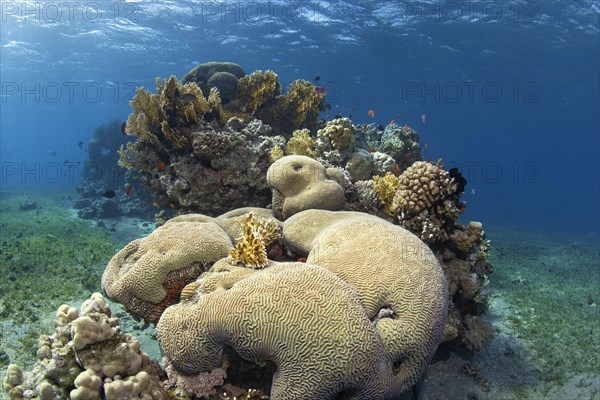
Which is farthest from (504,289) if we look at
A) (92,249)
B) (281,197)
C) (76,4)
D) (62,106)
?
(62,106)

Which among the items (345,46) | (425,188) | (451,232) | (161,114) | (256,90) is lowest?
(451,232)

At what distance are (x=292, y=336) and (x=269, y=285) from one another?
553 millimetres

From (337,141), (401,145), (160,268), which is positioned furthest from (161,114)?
(401,145)

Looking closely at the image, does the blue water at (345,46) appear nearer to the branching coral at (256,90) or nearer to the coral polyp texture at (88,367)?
the branching coral at (256,90)

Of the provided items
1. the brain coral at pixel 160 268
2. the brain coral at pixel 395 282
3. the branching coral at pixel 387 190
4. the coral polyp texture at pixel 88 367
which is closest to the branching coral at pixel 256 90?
the branching coral at pixel 387 190

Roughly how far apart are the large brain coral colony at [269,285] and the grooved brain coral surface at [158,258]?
0.06ft

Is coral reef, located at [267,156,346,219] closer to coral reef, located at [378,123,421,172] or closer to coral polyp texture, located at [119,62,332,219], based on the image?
coral polyp texture, located at [119,62,332,219]

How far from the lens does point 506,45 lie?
97.7ft

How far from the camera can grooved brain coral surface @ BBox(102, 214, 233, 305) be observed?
4566mm

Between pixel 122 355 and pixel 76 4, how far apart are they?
30734 millimetres

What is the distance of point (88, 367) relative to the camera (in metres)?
3.07

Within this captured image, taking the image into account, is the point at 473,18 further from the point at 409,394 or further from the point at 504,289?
the point at 409,394

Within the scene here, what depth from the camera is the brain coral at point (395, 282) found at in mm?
3910

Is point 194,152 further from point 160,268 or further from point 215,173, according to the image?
point 160,268
